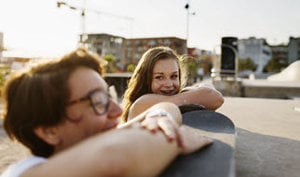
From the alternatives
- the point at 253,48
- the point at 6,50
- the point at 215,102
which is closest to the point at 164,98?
the point at 215,102

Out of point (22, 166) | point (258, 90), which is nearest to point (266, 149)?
point (22, 166)

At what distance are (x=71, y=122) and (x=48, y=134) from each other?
4.6 inches

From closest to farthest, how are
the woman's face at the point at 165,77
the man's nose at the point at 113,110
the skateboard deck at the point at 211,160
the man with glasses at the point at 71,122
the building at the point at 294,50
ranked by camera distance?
the man with glasses at the point at 71,122 → the skateboard deck at the point at 211,160 → the man's nose at the point at 113,110 → the woman's face at the point at 165,77 → the building at the point at 294,50

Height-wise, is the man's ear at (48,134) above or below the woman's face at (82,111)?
below

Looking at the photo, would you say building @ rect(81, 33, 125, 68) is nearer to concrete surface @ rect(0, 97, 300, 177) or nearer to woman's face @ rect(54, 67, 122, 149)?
concrete surface @ rect(0, 97, 300, 177)

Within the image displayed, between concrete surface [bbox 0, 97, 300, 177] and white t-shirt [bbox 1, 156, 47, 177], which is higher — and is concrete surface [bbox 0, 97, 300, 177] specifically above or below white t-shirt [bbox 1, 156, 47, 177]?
below

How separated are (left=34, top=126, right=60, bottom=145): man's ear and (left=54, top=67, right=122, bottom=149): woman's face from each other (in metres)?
0.02

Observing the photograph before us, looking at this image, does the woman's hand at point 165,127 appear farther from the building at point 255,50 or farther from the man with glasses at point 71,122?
the building at point 255,50

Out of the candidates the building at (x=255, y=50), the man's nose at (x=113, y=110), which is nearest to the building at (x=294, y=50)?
the building at (x=255, y=50)

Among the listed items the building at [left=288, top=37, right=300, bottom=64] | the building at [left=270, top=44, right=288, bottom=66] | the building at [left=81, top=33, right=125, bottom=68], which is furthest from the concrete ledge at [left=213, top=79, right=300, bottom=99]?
the building at [left=270, top=44, right=288, bottom=66]

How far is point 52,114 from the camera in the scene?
5.05 ft

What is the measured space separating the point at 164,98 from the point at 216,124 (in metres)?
0.97

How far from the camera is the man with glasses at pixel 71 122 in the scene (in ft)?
4.58

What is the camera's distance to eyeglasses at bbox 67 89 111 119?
5.15ft
